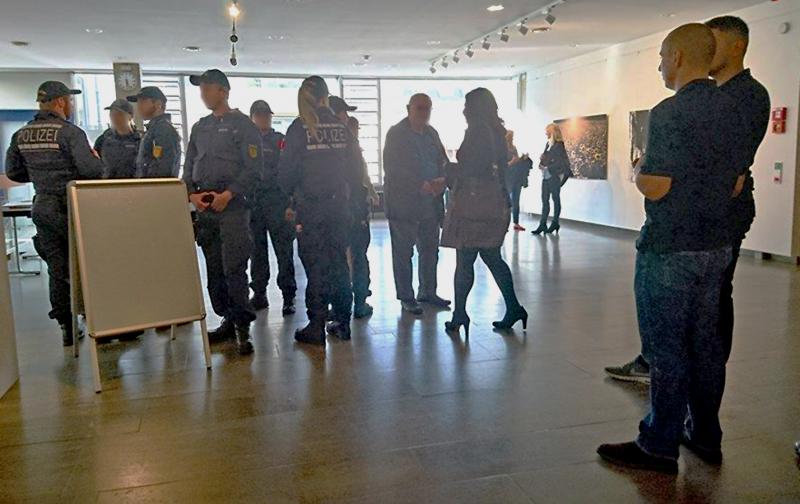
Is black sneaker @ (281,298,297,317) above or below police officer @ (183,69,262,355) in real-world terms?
below

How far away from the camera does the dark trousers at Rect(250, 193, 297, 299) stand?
4871 millimetres

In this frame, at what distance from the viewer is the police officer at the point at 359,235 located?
457 centimetres

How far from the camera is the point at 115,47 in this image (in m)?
9.79

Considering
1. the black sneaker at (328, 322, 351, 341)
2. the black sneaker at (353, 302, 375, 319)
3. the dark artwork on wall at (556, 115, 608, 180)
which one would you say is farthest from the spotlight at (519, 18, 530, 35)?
the black sneaker at (328, 322, 351, 341)

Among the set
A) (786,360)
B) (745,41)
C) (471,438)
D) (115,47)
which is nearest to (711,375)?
(471,438)

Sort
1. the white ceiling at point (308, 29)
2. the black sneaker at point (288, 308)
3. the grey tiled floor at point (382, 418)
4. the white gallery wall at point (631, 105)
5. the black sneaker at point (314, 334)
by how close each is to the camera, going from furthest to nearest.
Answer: the white ceiling at point (308, 29) < the white gallery wall at point (631, 105) < the black sneaker at point (288, 308) < the black sneaker at point (314, 334) < the grey tiled floor at point (382, 418)

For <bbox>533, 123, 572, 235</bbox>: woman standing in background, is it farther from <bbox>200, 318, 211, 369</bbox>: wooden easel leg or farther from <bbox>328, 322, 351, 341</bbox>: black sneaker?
<bbox>200, 318, 211, 369</bbox>: wooden easel leg

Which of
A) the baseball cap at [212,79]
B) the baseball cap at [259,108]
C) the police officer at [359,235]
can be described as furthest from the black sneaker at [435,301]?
the baseball cap at [212,79]

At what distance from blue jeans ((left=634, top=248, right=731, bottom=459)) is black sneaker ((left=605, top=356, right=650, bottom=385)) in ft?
2.83

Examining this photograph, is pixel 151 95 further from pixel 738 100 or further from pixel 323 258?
pixel 738 100

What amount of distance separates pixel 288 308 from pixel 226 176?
1391 mm

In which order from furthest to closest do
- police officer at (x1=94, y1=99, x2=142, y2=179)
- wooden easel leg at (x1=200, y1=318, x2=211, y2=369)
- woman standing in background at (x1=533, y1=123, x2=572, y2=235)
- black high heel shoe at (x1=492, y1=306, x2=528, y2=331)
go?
1. woman standing in background at (x1=533, y1=123, x2=572, y2=235)
2. police officer at (x1=94, y1=99, x2=142, y2=179)
3. black high heel shoe at (x1=492, y1=306, x2=528, y2=331)
4. wooden easel leg at (x1=200, y1=318, x2=211, y2=369)

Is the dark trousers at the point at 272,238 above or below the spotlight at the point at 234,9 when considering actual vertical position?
below

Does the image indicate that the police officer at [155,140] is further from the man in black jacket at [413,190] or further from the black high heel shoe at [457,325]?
the black high heel shoe at [457,325]
